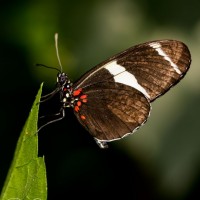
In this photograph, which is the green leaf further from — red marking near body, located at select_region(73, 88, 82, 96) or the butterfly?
red marking near body, located at select_region(73, 88, 82, 96)

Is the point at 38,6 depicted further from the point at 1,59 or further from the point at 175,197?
the point at 175,197

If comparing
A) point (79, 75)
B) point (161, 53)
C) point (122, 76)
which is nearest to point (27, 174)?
point (161, 53)

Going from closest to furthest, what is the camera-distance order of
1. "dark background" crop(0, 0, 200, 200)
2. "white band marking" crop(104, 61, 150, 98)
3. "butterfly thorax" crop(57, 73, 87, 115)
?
"white band marking" crop(104, 61, 150, 98) → "butterfly thorax" crop(57, 73, 87, 115) → "dark background" crop(0, 0, 200, 200)

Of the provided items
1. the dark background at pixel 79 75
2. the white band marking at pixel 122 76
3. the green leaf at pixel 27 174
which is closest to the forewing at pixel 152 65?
the white band marking at pixel 122 76

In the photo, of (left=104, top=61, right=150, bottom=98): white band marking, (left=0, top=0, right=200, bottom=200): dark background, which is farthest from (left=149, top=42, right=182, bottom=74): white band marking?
(left=0, top=0, right=200, bottom=200): dark background

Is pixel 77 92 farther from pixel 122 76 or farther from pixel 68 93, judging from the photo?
pixel 122 76

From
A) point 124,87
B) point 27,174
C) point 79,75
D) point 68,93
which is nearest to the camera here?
point 27,174
